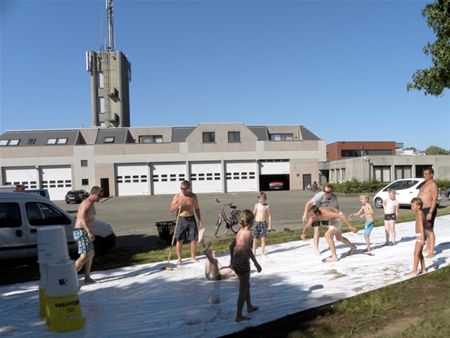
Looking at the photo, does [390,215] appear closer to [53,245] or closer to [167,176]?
[53,245]

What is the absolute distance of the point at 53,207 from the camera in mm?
10508

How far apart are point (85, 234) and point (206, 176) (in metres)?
49.2

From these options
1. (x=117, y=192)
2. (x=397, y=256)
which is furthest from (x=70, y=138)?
(x=397, y=256)

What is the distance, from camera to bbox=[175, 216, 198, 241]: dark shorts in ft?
30.7

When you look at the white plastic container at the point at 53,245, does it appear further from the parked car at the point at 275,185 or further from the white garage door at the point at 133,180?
the parked car at the point at 275,185

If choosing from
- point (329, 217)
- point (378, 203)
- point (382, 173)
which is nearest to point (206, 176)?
point (382, 173)

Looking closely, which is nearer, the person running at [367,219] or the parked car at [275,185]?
the person running at [367,219]

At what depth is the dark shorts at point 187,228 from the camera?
9.37 metres

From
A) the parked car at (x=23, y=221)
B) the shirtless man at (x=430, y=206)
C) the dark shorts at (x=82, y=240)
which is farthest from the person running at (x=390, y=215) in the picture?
the parked car at (x=23, y=221)

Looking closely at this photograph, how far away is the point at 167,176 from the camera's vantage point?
5659 cm

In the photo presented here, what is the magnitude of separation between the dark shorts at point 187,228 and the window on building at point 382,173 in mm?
45716

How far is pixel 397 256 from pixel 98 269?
5.85 m

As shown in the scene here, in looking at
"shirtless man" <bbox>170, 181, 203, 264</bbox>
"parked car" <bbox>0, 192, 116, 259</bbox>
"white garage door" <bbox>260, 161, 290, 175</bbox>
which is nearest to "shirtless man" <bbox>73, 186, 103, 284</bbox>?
"shirtless man" <bbox>170, 181, 203, 264</bbox>

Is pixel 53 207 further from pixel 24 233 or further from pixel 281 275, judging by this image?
pixel 281 275
